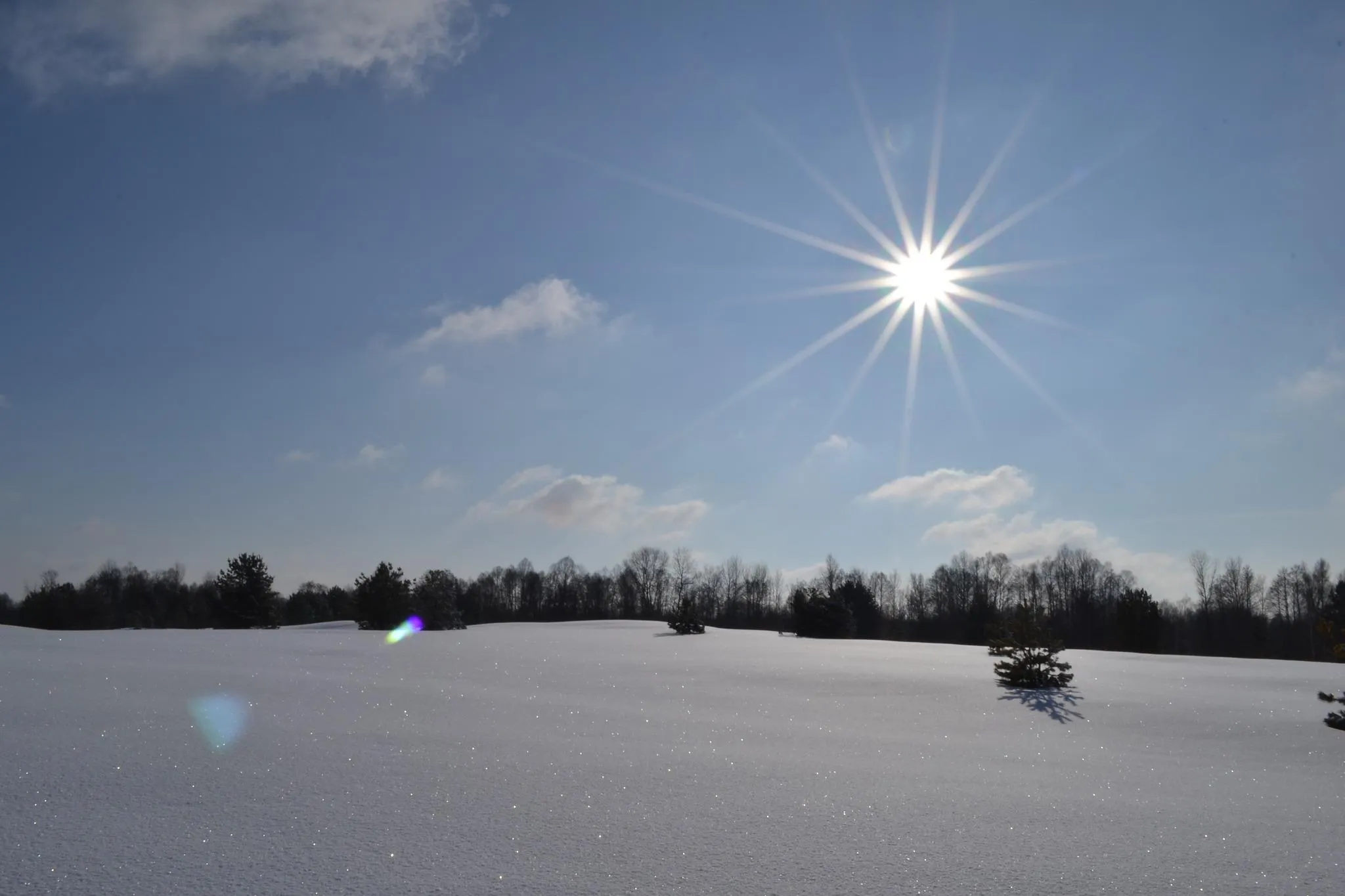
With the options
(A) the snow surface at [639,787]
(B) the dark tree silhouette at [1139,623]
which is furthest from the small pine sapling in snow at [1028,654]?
(B) the dark tree silhouette at [1139,623]

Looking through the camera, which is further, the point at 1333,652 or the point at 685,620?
the point at 685,620

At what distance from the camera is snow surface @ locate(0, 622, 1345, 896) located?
4.72m

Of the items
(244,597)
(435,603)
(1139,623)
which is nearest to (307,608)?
(244,597)

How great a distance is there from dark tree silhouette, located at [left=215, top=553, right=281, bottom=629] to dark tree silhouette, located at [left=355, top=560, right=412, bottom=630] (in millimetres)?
8595

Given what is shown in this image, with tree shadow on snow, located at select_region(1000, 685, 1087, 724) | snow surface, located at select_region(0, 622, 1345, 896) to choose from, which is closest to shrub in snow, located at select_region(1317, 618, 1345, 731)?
snow surface, located at select_region(0, 622, 1345, 896)

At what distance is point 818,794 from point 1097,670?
45.3ft

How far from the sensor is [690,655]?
18.5 meters

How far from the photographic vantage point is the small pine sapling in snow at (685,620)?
95.1 feet

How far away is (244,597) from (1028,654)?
30.2 m

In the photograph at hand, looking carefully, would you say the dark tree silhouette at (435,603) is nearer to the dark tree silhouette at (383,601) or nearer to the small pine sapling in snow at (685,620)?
the dark tree silhouette at (383,601)

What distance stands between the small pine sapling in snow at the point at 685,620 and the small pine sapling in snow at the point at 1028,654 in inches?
600

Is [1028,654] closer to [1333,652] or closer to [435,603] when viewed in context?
[1333,652]

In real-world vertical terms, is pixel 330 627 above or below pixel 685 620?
below

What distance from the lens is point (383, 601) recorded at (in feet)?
88.1
